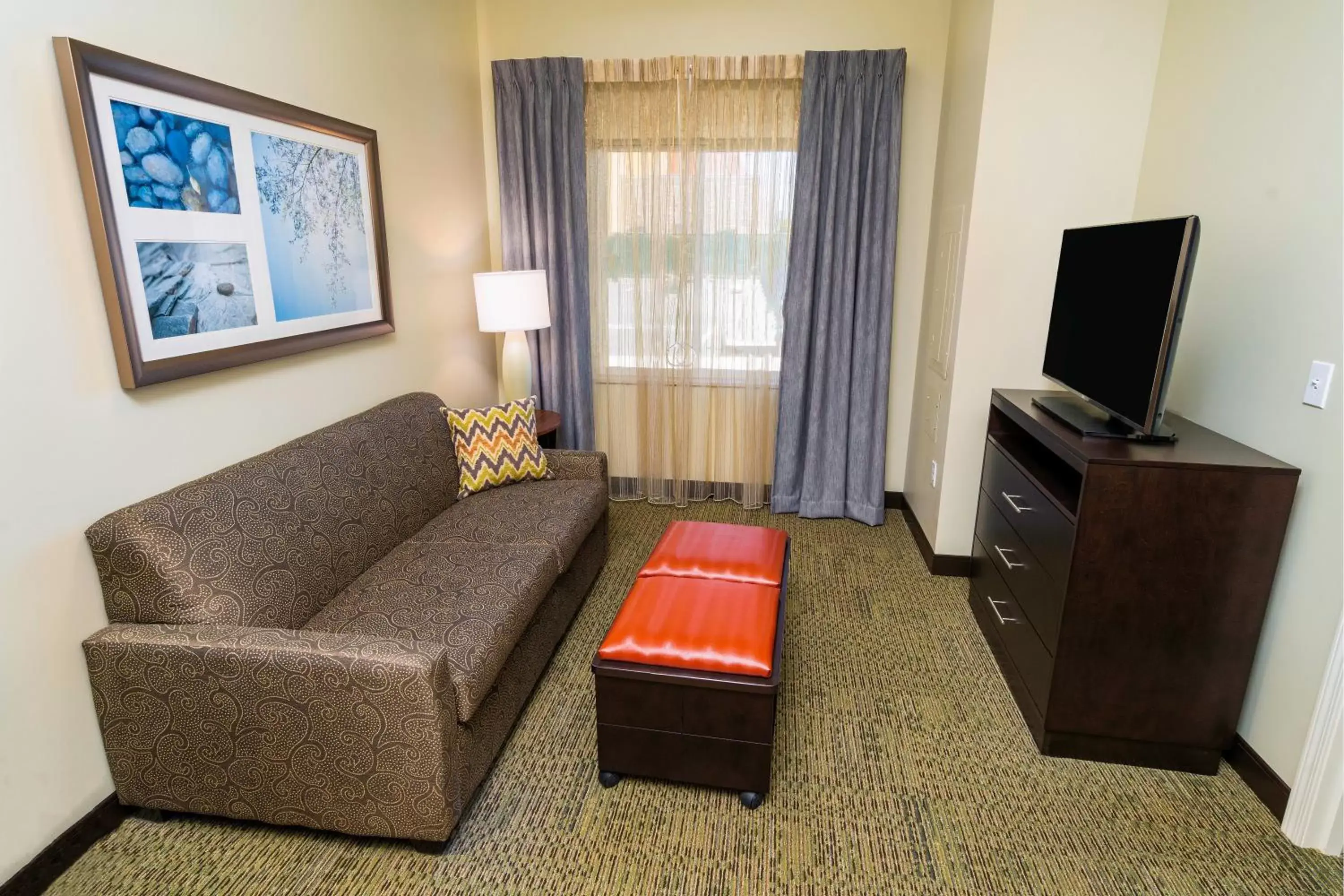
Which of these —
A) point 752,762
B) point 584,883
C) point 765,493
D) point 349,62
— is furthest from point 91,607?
point 765,493

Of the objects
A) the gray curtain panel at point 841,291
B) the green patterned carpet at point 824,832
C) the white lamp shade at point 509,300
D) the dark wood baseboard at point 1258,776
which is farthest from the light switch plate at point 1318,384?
the white lamp shade at point 509,300

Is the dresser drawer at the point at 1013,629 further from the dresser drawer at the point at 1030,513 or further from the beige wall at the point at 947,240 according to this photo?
the beige wall at the point at 947,240

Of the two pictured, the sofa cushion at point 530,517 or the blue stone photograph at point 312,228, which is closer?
the blue stone photograph at point 312,228

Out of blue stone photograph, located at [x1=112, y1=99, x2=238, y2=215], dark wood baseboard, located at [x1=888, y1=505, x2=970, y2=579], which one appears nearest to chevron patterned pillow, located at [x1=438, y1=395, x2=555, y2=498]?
blue stone photograph, located at [x1=112, y1=99, x2=238, y2=215]

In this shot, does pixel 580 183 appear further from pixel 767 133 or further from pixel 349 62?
pixel 349 62

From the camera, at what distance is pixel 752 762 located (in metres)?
1.86

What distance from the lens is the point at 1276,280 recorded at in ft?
6.35

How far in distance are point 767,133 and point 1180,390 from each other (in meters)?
2.20

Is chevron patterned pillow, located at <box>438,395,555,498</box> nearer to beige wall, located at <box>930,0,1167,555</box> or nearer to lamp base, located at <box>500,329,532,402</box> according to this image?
lamp base, located at <box>500,329,532,402</box>

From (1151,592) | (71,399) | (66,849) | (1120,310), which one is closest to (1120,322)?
(1120,310)

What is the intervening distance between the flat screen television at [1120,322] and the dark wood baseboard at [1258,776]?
2.99ft

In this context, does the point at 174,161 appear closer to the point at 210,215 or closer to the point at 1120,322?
the point at 210,215

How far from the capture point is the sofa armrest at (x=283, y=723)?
1615mm

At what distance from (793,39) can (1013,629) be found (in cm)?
292
